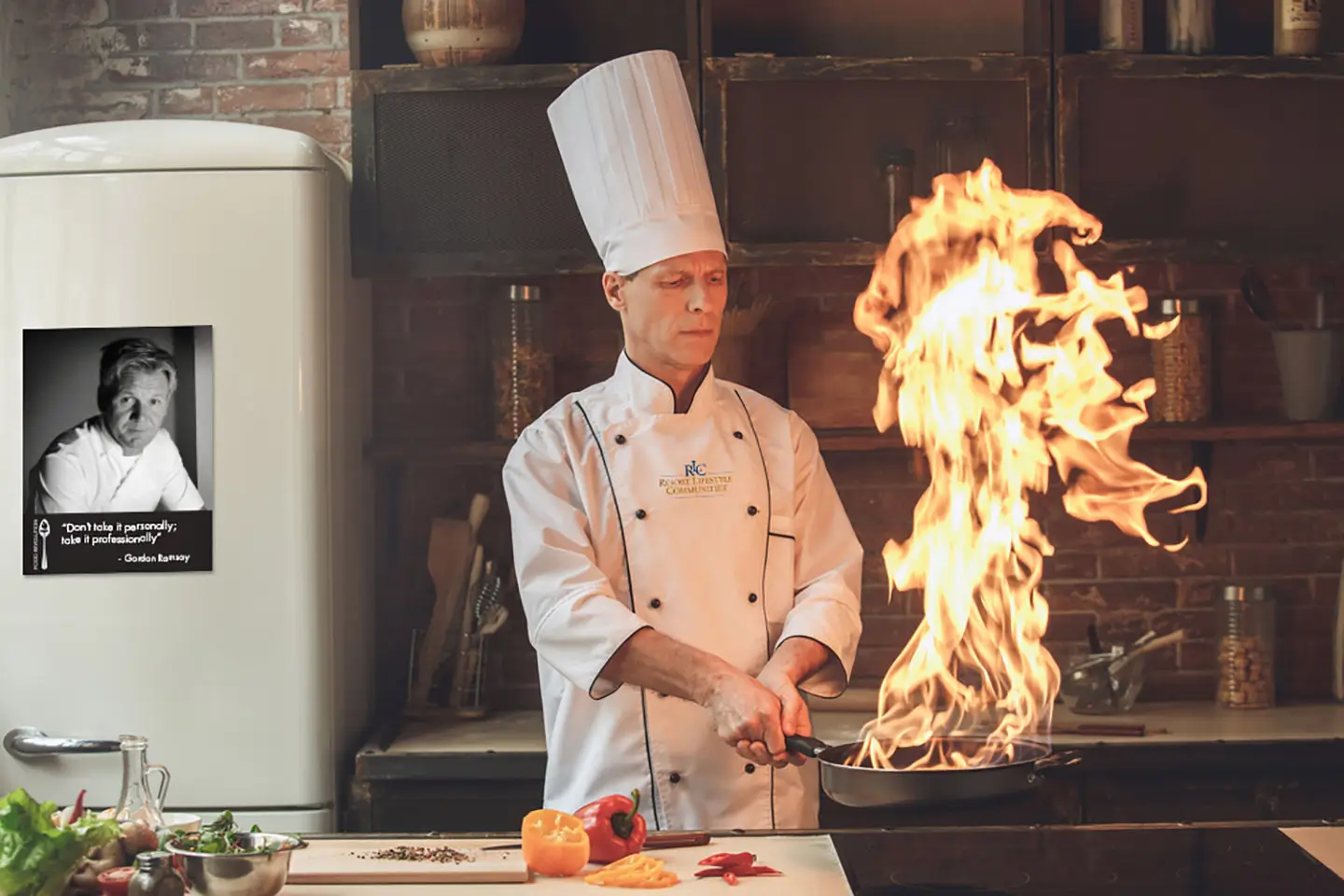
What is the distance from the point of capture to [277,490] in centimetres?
282

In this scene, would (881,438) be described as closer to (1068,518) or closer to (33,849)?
(1068,518)

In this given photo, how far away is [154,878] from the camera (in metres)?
1.45

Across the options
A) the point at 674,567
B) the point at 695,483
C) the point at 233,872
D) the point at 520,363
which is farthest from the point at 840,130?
the point at 233,872

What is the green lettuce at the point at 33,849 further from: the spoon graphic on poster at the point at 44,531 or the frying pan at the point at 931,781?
the spoon graphic on poster at the point at 44,531

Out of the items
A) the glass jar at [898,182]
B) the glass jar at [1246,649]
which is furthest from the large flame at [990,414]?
the glass jar at [1246,649]

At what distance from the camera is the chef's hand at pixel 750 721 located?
1929mm

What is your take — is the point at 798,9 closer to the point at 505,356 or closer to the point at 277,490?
the point at 505,356

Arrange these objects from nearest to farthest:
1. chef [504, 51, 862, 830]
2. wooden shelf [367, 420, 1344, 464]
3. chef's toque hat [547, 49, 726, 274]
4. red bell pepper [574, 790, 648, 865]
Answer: red bell pepper [574, 790, 648, 865] < chef [504, 51, 862, 830] < chef's toque hat [547, 49, 726, 274] < wooden shelf [367, 420, 1344, 464]

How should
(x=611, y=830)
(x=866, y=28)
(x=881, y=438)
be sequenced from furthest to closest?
(x=866, y=28) → (x=881, y=438) → (x=611, y=830)

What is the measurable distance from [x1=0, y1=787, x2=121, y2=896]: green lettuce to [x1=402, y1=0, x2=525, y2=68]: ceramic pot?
1.96m

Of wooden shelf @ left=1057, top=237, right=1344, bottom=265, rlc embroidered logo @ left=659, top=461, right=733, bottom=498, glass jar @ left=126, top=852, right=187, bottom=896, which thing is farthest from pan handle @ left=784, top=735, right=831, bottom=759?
wooden shelf @ left=1057, top=237, right=1344, bottom=265

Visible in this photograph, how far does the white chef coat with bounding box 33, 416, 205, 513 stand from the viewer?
280 cm

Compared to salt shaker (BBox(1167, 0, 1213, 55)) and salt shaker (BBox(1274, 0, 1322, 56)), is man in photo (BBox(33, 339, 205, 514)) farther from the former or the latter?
salt shaker (BBox(1274, 0, 1322, 56))

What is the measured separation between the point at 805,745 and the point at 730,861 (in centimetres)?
Answer: 20
